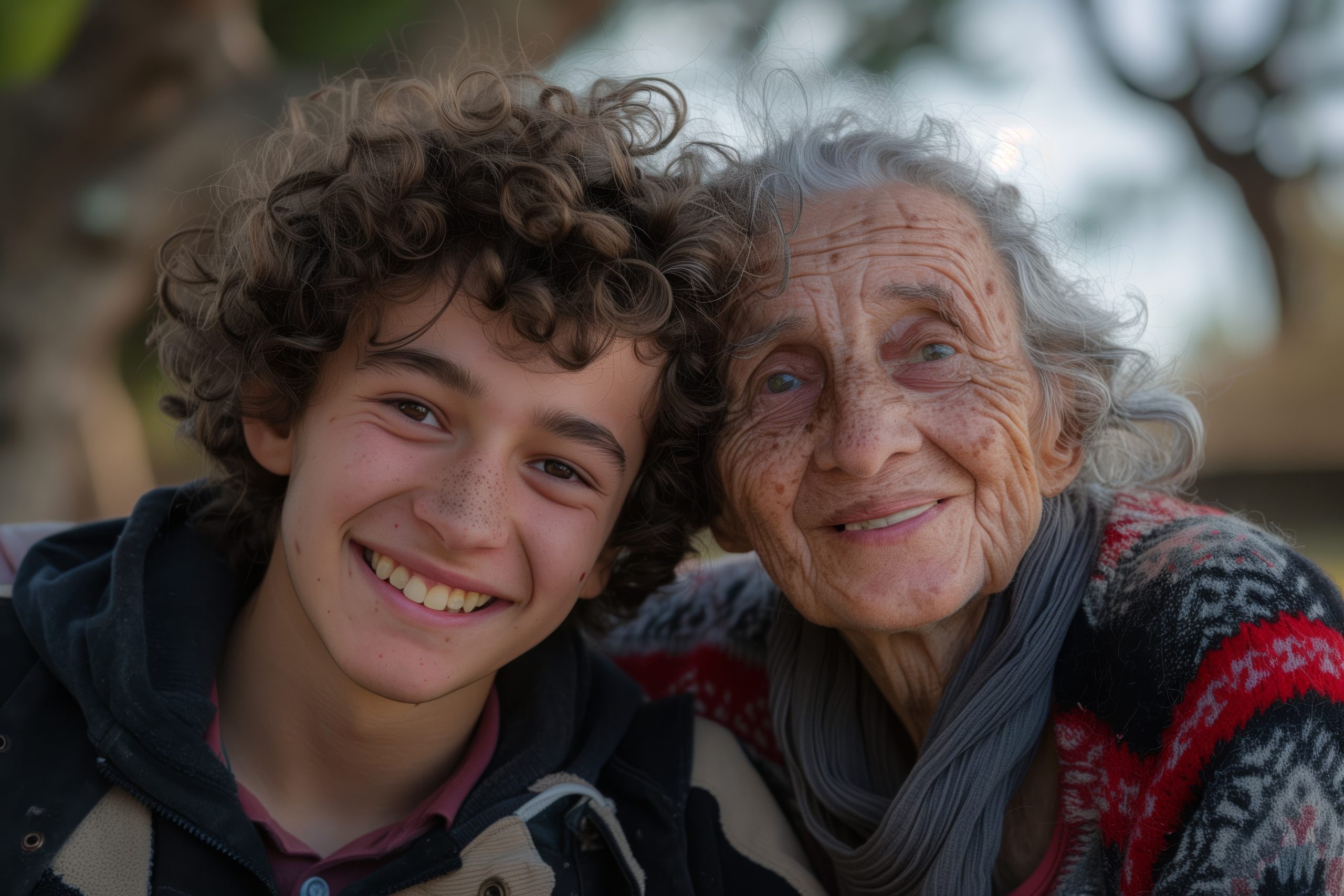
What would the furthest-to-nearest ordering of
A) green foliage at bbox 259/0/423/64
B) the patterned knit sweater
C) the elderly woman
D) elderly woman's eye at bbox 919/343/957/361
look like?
green foliage at bbox 259/0/423/64
elderly woman's eye at bbox 919/343/957/361
the elderly woman
the patterned knit sweater

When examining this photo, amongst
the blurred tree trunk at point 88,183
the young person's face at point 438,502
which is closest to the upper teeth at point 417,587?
the young person's face at point 438,502

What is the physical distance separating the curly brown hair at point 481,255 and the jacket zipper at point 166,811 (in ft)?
1.98

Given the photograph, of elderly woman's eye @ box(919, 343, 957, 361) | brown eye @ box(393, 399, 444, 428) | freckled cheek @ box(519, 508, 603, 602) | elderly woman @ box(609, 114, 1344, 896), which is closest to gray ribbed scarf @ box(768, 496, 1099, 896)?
elderly woman @ box(609, 114, 1344, 896)

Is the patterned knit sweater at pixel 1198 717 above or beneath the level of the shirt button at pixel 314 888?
above

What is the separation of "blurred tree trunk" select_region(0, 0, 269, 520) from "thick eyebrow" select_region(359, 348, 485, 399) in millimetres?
5524

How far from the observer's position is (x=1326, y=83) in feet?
28.4

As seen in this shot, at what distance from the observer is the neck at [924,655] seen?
7.33 feet

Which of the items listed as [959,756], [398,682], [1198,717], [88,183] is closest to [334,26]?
[88,183]

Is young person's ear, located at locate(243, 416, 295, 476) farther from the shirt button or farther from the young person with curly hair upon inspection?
the shirt button

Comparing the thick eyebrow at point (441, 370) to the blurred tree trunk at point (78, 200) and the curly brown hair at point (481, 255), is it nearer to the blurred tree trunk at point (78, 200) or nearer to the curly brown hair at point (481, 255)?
the curly brown hair at point (481, 255)

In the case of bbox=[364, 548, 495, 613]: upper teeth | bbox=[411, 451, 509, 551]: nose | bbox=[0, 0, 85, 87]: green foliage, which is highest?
bbox=[0, 0, 85, 87]: green foliage

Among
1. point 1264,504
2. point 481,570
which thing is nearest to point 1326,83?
point 1264,504

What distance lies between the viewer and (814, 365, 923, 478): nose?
6.55 ft

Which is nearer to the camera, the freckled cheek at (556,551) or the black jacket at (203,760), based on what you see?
the black jacket at (203,760)
